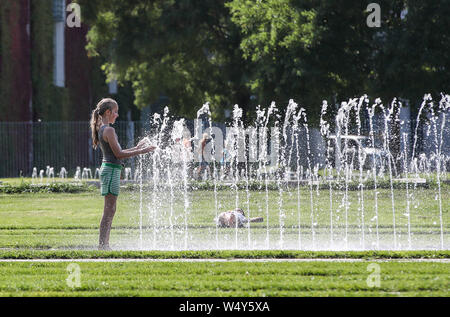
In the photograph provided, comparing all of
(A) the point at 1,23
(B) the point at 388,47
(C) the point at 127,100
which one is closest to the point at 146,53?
(A) the point at 1,23

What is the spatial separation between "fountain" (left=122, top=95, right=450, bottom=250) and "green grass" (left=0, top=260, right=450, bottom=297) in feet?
6.43

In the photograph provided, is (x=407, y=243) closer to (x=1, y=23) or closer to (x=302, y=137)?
(x=302, y=137)

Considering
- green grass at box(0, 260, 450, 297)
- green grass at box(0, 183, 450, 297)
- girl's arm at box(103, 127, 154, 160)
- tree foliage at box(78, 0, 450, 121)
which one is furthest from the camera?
tree foliage at box(78, 0, 450, 121)

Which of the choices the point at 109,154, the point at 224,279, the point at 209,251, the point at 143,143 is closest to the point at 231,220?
the point at 209,251

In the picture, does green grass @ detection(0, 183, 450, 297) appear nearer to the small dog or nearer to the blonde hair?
the small dog

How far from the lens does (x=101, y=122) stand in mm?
10211

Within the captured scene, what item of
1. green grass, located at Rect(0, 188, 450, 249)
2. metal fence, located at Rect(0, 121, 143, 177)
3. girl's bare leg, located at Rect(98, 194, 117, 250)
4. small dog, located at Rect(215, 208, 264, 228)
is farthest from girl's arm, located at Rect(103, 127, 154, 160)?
metal fence, located at Rect(0, 121, 143, 177)

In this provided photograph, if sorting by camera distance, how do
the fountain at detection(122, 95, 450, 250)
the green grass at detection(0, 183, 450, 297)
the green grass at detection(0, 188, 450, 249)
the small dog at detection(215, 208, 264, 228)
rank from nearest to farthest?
the green grass at detection(0, 183, 450, 297), the green grass at detection(0, 188, 450, 249), the fountain at detection(122, 95, 450, 250), the small dog at detection(215, 208, 264, 228)

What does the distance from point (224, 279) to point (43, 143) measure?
84.8 ft

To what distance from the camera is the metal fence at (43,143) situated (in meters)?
32.0

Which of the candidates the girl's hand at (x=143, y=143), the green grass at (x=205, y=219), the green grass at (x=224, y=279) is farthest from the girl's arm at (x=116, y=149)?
the green grass at (x=205, y=219)

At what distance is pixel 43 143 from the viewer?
32.9 meters

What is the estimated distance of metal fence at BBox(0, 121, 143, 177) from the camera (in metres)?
32.0

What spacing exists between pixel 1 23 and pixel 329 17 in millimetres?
12829
